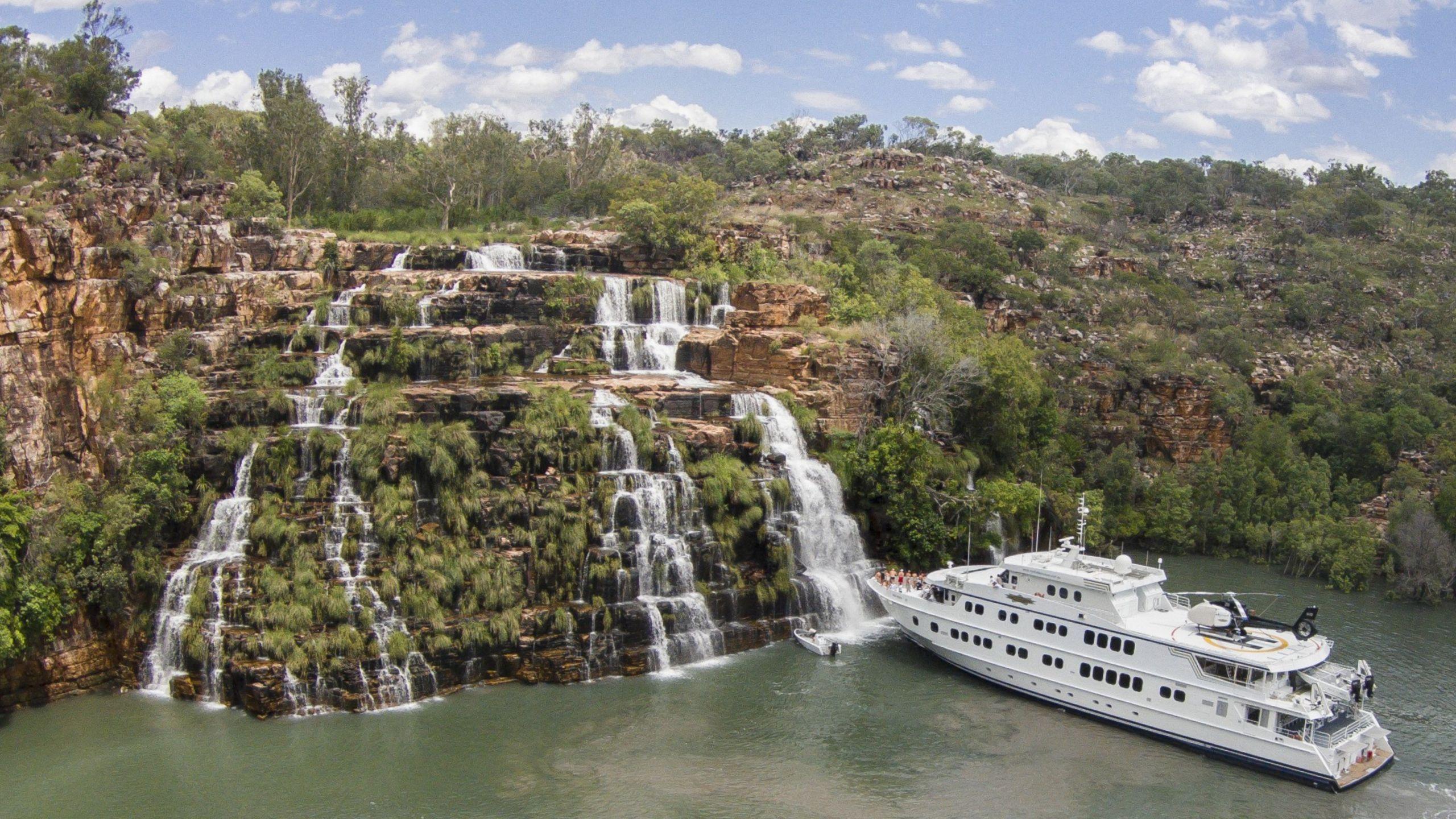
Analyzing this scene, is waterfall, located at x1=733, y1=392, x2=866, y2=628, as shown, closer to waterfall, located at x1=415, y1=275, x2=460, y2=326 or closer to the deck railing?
waterfall, located at x1=415, y1=275, x2=460, y2=326

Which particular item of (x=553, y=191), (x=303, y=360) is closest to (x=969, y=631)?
(x=303, y=360)

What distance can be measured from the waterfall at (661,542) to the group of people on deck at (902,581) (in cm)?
564

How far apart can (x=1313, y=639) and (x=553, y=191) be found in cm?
4641

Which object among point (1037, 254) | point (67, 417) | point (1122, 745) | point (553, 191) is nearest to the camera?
point (1122, 745)

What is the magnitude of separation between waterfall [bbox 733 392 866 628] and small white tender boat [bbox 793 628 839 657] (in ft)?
5.33

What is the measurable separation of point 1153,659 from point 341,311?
29713mm

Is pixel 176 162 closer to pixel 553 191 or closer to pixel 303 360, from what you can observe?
pixel 303 360

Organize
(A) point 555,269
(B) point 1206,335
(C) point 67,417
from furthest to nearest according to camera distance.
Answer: (B) point 1206,335 < (A) point 555,269 < (C) point 67,417

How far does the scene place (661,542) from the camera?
32312 mm

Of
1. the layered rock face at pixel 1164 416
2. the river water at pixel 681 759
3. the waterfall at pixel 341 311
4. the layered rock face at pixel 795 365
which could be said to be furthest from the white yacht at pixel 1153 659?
the waterfall at pixel 341 311

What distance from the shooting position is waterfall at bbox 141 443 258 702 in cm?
2761

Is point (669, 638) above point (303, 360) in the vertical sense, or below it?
below

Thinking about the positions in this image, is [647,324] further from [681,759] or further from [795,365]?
[681,759]

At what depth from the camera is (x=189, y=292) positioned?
3641 centimetres
